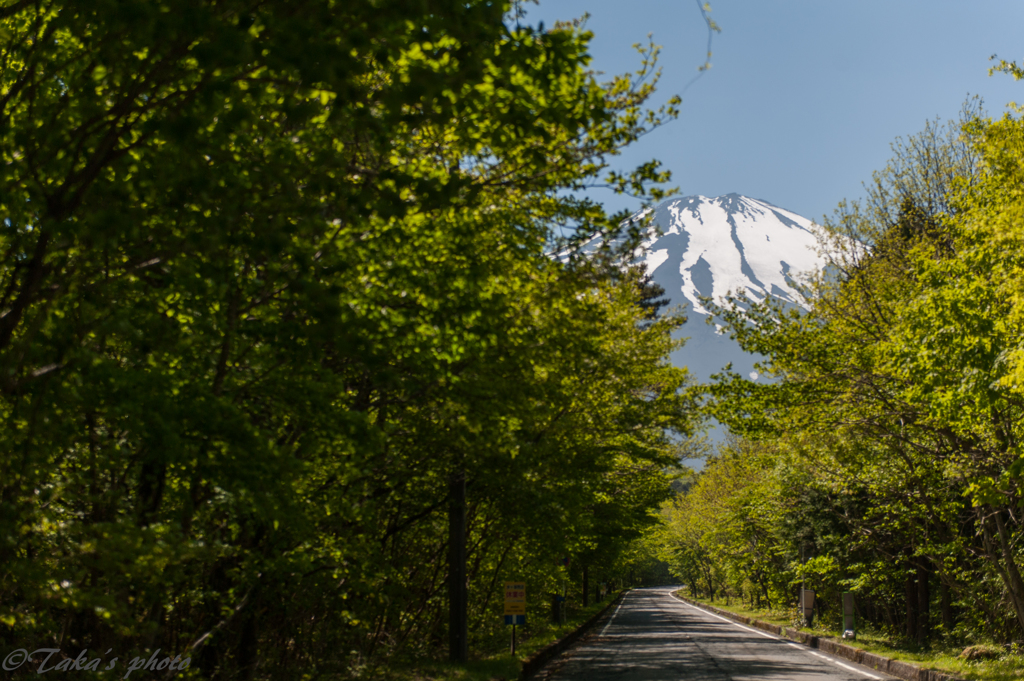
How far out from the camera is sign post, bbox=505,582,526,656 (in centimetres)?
1598

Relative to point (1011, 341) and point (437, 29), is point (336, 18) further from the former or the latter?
point (1011, 341)

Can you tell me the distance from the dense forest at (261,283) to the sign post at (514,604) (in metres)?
4.24

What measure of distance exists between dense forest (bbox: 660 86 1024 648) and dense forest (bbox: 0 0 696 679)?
15.6 ft

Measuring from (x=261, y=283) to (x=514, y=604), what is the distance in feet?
37.5

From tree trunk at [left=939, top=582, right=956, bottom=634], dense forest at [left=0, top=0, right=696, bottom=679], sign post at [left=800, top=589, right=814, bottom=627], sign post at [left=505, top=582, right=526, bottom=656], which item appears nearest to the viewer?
dense forest at [left=0, top=0, right=696, bottom=679]

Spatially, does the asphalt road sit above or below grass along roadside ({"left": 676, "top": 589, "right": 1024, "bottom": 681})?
below

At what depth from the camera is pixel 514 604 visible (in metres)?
16.2

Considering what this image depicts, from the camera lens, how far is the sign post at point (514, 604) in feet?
52.4

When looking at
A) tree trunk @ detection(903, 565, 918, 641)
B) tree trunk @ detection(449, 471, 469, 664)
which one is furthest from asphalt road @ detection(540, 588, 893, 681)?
tree trunk @ detection(903, 565, 918, 641)

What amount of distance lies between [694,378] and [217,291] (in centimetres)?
2028

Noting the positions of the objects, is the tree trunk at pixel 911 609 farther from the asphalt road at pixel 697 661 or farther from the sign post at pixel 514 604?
the sign post at pixel 514 604

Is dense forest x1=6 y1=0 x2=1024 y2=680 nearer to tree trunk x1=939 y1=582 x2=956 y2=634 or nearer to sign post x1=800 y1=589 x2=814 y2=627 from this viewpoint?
tree trunk x1=939 y1=582 x2=956 y2=634

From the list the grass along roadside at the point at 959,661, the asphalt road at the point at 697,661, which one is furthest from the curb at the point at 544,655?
the grass along roadside at the point at 959,661

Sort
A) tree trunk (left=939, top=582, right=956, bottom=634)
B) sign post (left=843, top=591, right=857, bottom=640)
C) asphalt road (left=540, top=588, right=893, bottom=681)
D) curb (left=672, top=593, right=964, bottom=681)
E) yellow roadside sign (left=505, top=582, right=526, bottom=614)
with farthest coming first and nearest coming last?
sign post (left=843, top=591, right=857, bottom=640), tree trunk (left=939, top=582, right=956, bottom=634), yellow roadside sign (left=505, top=582, right=526, bottom=614), asphalt road (left=540, top=588, right=893, bottom=681), curb (left=672, top=593, right=964, bottom=681)
